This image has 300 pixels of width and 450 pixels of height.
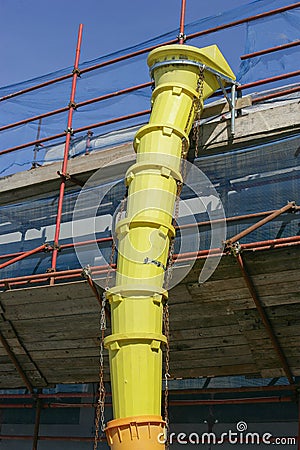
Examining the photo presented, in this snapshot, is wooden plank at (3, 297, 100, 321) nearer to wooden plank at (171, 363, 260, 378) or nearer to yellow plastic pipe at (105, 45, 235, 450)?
wooden plank at (171, 363, 260, 378)

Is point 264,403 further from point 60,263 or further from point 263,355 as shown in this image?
point 60,263

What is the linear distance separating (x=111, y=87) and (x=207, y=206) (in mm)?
2861

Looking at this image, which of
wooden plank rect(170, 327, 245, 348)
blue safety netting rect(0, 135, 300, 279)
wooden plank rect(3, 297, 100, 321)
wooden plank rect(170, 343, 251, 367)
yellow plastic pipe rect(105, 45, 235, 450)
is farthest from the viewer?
wooden plank rect(3, 297, 100, 321)

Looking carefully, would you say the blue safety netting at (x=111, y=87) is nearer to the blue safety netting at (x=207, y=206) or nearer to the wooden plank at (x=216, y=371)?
the blue safety netting at (x=207, y=206)

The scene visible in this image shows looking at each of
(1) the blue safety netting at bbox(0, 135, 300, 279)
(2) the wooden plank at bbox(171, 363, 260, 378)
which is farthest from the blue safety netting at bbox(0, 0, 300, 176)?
(2) the wooden plank at bbox(171, 363, 260, 378)

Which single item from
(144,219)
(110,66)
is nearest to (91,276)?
(144,219)

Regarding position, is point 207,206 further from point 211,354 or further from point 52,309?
point 52,309

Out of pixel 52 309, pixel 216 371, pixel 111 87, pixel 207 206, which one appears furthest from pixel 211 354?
pixel 111 87

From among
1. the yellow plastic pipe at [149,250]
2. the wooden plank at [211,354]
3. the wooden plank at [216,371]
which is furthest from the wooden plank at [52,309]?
the yellow plastic pipe at [149,250]

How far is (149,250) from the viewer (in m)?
6.14

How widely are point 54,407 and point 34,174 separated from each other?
3.24 metres

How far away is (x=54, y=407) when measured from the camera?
8.88 metres

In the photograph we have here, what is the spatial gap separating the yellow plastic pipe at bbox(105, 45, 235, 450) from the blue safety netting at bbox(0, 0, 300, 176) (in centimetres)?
97

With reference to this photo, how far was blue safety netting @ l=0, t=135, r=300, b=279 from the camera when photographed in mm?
7051
